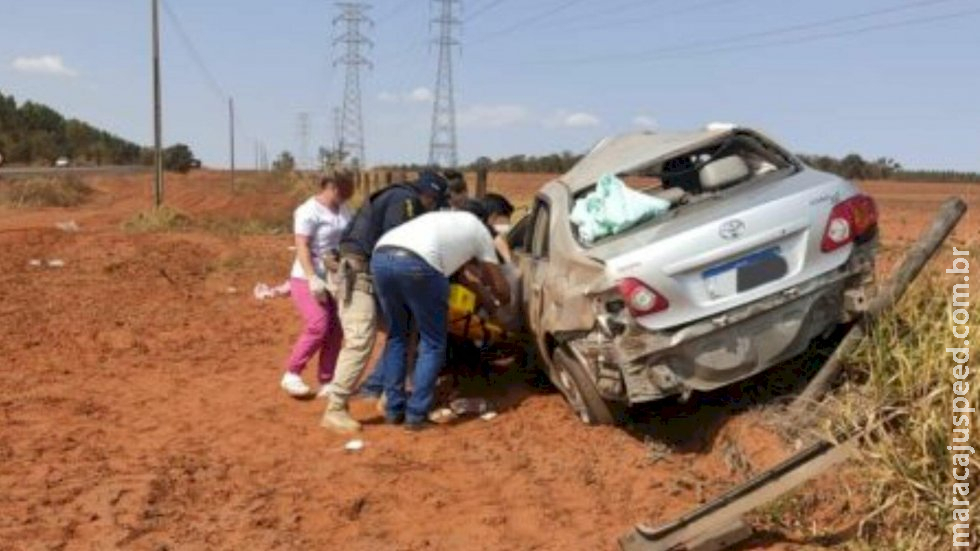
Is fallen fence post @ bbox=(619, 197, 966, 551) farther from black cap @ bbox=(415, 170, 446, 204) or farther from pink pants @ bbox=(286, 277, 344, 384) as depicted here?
pink pants @ bbox=(286, 277, 344, 384)

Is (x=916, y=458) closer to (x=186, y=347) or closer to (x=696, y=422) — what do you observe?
(x=696, y=422)

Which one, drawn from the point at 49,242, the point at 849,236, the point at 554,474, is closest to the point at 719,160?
the point at 849,236

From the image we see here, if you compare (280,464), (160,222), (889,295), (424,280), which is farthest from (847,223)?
(160,222)

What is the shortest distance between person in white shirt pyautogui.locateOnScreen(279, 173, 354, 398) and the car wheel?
6.18 ft

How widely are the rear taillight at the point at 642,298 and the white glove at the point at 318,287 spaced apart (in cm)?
267

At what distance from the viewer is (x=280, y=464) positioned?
6.06 m

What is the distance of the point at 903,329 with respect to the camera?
5.40m

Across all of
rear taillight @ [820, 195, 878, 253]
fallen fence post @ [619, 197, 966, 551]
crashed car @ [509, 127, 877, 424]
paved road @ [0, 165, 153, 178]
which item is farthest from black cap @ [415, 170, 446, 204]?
paved road @ [0, 165, 153, 178]

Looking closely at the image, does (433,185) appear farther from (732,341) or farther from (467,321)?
(732,341)

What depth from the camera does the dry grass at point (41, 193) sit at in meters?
34.8

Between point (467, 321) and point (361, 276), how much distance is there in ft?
2.96

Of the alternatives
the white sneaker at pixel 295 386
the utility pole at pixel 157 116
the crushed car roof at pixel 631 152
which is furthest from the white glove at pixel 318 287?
the utility pole at pixel 157 116

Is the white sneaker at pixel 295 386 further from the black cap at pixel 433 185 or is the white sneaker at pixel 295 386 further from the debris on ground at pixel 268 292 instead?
the debris on ground at pixel 268 292

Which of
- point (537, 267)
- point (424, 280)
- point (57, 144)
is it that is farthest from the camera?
point (57, 144)
